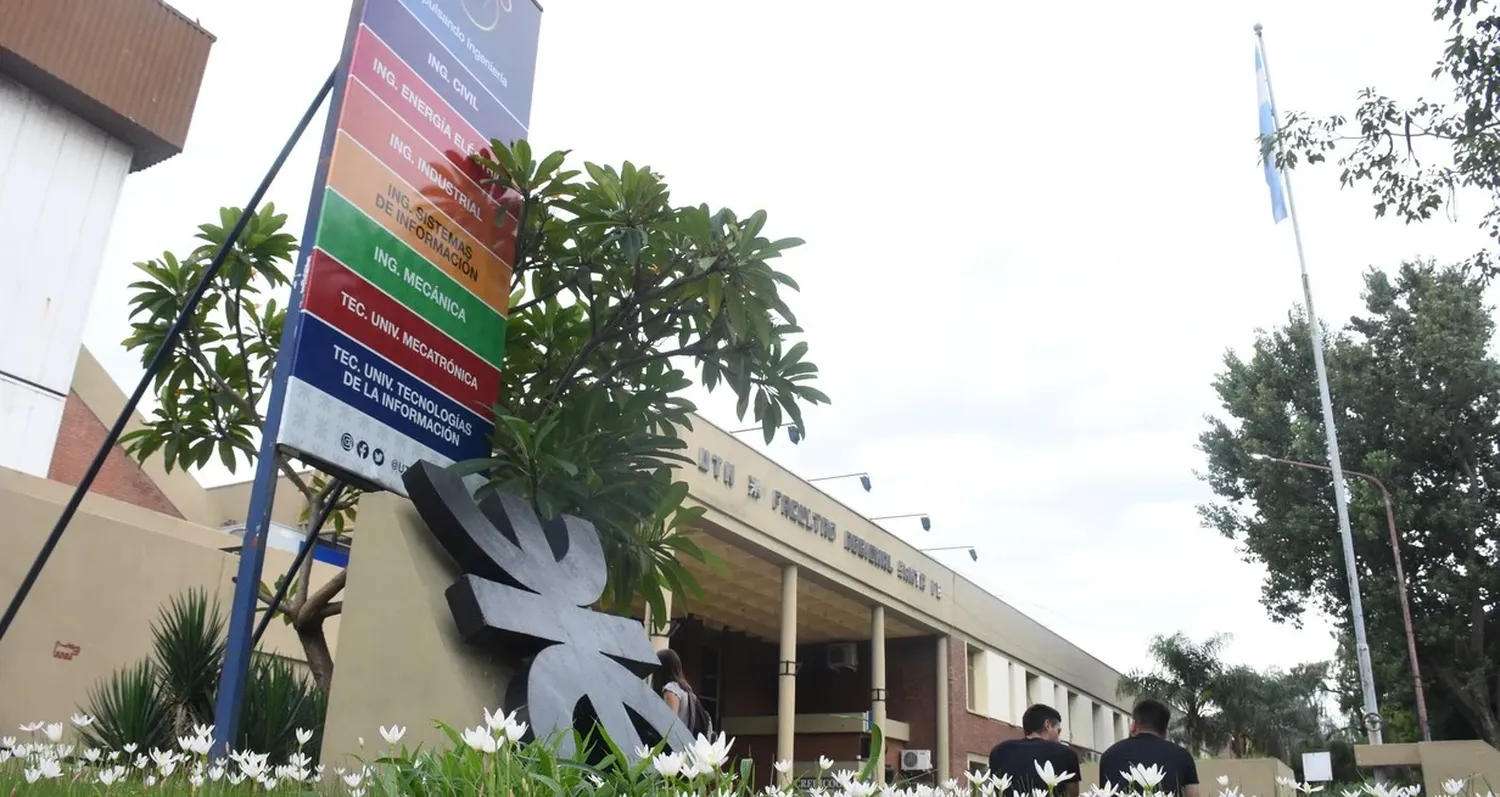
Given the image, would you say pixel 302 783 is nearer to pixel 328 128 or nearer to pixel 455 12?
pixel 328 128

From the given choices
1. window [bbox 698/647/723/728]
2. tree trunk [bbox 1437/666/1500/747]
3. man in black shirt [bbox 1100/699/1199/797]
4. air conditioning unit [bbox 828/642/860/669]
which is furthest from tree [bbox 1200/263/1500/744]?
man in black shirt [bbox 1100/699/1199/797]

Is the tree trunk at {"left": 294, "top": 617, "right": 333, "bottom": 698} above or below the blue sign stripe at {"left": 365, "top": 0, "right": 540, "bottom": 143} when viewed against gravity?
below

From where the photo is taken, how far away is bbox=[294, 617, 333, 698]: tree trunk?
20.0 ft

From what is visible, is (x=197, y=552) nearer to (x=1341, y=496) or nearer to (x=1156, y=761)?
(x=1156, y=761)

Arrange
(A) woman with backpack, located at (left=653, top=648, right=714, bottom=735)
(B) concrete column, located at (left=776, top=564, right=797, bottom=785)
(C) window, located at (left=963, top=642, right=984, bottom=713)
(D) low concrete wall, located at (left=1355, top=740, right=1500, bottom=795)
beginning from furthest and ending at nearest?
(C) window, located at (left=963, top=642, right=984, bottom=713) → (B) concrete column, located at (left=776, top=564, right=797, bottom=785) → (D) low concrete wall, located at (left=1355, top=740, right=1500, bottom=795) → (A) woman with backpack, located at (left=653, top=648, right=714, bottom=735)

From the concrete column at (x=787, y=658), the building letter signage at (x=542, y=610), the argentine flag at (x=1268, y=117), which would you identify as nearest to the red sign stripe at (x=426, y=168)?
the building letter signage at (x=542, y=610)

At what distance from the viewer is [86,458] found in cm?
2206

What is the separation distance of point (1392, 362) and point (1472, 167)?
18.0 m

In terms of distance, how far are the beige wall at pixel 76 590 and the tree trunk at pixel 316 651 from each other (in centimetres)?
216

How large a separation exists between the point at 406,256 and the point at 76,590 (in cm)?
541

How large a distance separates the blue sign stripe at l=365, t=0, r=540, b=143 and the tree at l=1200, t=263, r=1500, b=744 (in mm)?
22747

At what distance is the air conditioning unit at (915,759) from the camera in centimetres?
2758

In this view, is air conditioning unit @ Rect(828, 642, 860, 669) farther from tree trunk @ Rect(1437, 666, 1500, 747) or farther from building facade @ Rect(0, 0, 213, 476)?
building facade @ Rect(0, 0, 213, 476)

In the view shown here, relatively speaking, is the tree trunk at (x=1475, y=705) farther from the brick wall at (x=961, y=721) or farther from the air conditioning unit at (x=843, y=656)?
the air conditioning unit at (x=843, y=656)
